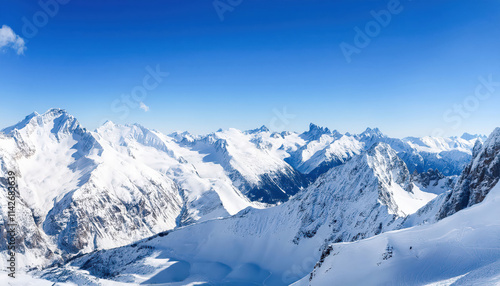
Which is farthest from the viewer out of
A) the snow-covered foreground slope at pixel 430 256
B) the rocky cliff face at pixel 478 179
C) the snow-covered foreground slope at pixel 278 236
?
the snow-covered foreground slope at pixel 278 236

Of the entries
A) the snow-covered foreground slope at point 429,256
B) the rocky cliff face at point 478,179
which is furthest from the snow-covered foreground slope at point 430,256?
→ the rocky cliff face at point 478,179

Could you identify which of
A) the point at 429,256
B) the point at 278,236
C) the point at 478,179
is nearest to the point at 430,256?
the point at 429,256

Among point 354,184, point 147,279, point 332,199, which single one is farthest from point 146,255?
point 354,184

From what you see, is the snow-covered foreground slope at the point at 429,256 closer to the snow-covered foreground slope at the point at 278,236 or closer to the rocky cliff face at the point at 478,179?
the rocky cliff face at the point at 478,179

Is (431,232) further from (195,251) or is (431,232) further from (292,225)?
(195,251)

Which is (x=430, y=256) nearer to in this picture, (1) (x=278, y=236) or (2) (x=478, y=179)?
(2) (x=478, y=179)

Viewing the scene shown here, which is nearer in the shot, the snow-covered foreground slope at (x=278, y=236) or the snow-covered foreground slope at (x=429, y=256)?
the snow-covered foreground slope at (x=429, y=256)
